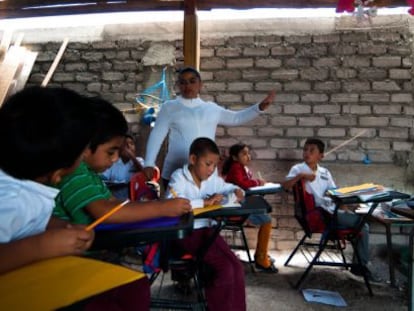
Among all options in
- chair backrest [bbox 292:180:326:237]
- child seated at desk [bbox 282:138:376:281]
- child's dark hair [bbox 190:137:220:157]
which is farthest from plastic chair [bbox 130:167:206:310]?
child seated at desk [bbox 282:138:376:281]

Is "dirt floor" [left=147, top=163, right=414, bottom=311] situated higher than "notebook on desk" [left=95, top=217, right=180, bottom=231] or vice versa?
"notebook on desk" [left=95, top=217, right=180, bottom=231]

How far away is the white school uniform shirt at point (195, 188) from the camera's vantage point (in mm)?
2172

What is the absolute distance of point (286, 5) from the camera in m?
3.49

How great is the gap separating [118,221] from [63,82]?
3.60m

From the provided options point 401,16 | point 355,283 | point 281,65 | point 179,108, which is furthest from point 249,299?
point 401,16

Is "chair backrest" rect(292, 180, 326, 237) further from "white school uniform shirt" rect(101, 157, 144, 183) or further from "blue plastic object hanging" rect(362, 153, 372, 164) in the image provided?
"white school uniform shirt" rect(101, 157, 144, 183)

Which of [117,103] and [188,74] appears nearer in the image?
[188,74]

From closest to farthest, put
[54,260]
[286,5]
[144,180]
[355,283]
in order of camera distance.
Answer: [54,260] < [144,180] < [355,283] < [286,5]

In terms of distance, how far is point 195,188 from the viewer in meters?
2.23

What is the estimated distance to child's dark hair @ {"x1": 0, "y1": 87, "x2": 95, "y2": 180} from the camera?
0.91 meters

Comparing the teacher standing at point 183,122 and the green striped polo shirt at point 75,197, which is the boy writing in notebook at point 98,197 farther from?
the teacher standing at point 183,122

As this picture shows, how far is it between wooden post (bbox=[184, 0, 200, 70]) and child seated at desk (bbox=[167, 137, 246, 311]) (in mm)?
1425

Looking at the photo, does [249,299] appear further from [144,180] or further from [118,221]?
[118,221]

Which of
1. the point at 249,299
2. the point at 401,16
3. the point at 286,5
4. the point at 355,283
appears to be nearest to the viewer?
the point at 249,299
